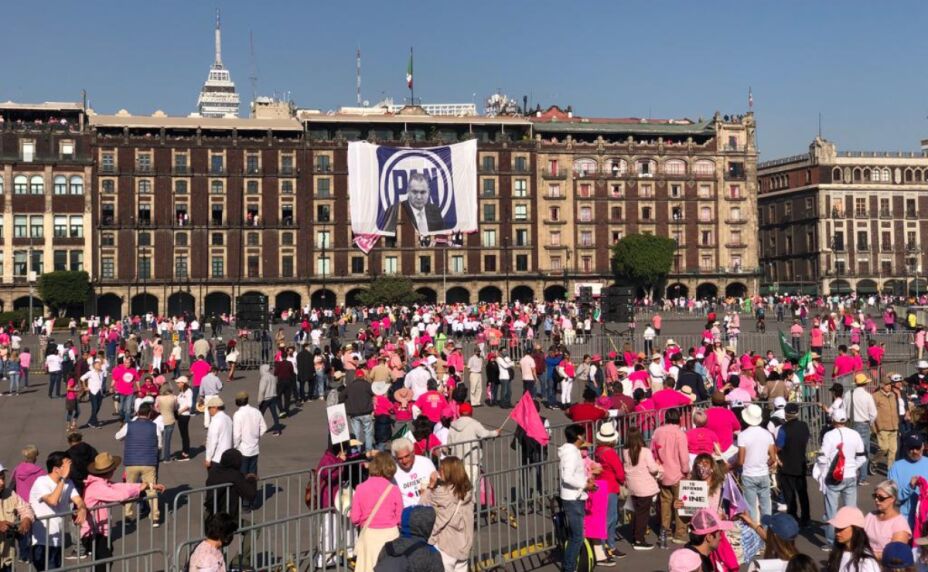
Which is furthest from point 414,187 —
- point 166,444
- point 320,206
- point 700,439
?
point 700,439

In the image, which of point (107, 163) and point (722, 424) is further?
point (107, 163)

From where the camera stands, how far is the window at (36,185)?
262 feet

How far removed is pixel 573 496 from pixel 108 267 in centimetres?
7557

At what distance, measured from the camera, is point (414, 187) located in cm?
5938

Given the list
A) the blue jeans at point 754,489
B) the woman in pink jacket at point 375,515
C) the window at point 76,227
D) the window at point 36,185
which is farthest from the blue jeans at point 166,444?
the window at point 36,185

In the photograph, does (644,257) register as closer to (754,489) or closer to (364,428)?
(364,428)

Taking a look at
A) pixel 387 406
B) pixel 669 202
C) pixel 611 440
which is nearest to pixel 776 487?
pixel 611 440

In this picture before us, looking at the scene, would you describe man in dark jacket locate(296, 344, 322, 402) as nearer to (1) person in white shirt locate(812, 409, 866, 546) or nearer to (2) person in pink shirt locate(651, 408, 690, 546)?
(2) person in pink shirt locate(651, 408, 690, 546)

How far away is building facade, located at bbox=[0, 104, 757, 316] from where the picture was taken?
8044cm

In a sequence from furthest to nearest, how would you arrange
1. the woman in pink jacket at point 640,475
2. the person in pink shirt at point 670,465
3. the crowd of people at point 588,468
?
the person in pink shirt at point 670,465 < the woman in pink jacket at point 640,475 < the crowd of people at point 588,468

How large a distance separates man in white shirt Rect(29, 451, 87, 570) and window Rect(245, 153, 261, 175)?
248 feet

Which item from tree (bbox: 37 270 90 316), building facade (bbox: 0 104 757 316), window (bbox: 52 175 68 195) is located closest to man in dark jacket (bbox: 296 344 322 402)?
tree (bbox: 37 270 90 316)

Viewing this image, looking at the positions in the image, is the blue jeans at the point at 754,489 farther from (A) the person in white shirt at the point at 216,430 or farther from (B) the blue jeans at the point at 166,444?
(B) the blue jeans at the point at 166,444

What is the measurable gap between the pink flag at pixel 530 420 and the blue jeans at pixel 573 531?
1863 millimetres
